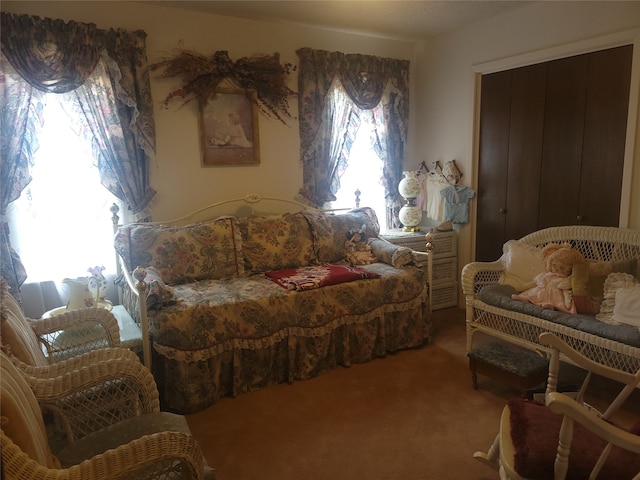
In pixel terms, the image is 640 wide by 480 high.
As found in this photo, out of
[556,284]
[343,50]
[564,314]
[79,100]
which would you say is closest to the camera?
[564,314]

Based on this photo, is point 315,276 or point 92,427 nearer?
point 92,427

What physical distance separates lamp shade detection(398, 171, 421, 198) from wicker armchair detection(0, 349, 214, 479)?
9.86ft

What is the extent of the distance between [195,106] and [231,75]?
0.38m

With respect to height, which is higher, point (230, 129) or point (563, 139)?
point (230, 129)

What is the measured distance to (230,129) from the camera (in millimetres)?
3744

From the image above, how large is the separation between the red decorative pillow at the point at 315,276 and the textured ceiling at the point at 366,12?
198 cm

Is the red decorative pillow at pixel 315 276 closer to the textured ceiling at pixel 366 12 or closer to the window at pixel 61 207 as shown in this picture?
the window at pixel 61 207

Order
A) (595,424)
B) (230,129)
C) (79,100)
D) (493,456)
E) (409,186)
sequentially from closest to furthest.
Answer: (595,424)
(493,456)
(79,100)
(230,129)
(409,186)

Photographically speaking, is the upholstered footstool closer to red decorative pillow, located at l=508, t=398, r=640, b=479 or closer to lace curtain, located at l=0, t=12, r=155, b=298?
red decorative pillow, located at l=508, t=398, r=640, b=479

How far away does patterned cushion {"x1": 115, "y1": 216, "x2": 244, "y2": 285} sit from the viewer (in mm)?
3164

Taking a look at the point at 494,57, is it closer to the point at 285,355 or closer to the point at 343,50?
the point at 343,50

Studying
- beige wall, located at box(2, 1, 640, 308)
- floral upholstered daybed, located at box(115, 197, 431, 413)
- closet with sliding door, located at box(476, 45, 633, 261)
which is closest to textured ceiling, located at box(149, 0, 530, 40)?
beige wall, located at box(2, 1, 640, 308)

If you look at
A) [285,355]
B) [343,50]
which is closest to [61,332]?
Result: [285,355]

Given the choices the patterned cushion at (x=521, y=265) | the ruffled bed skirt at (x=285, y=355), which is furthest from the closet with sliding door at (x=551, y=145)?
the ruffled bed skirt at (x=285, y=355)
